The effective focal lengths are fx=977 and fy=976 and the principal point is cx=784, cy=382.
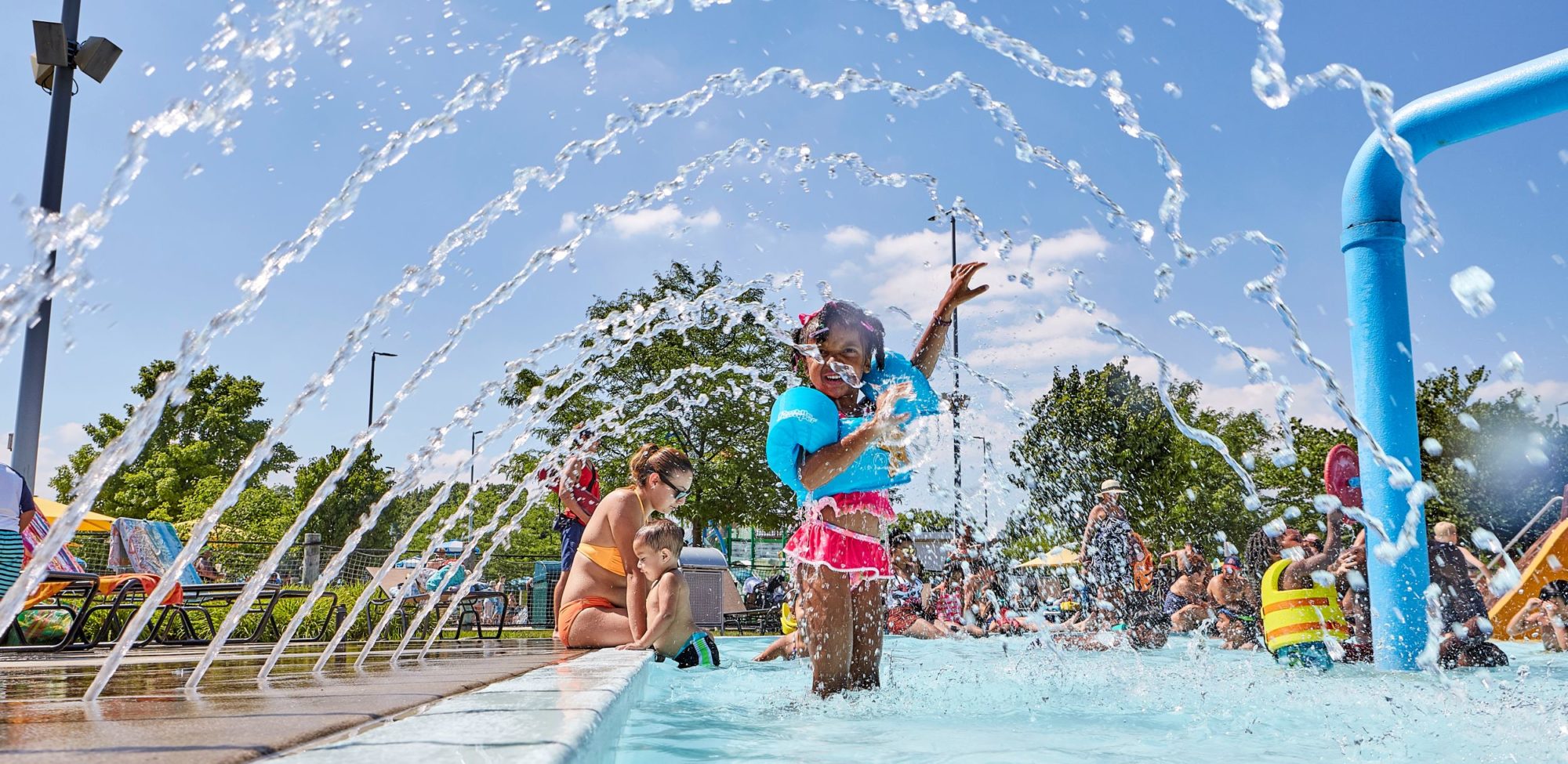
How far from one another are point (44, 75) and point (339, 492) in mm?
28012

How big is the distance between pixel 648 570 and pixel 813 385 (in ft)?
6.58

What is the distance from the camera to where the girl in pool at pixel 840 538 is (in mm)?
3699

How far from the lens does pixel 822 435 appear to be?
11.9 ft

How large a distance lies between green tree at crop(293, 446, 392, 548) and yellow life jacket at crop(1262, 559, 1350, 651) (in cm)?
3059

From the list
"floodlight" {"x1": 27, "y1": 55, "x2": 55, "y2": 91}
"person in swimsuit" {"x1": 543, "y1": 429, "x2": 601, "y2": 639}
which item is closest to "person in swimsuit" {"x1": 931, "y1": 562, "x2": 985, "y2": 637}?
"person in swimsuit" {"x1": 543, "y1": 429, "x2": 601, "y2": 639}

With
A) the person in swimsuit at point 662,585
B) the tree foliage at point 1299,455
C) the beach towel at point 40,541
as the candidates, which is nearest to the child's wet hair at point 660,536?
the person in swimsuit at point 662,585

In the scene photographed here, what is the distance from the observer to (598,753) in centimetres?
183

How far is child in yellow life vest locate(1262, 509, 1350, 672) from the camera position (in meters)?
6.34

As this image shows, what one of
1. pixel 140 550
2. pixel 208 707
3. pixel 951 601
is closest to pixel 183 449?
pixel 140 550

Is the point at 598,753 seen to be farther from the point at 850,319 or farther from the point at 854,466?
the point at 850,319

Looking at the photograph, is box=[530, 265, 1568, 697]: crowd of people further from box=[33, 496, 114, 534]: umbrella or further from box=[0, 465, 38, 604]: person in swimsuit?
box=[33, 496, 114, 534]: umbrella

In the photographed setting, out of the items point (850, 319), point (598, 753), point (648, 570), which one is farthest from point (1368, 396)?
point (598, 753)

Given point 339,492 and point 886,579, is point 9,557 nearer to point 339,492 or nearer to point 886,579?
point 886,579

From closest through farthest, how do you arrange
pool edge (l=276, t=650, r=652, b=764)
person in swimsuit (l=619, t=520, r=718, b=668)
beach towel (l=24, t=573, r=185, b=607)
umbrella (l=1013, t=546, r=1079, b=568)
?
pool edge (l=276, t=650, r=652, b=764)
person in swimsuit (l=619, t=520, r=718, b=668)
beach towel (l=24, t=573, r=185, b=607)
umbrella (l=1013, t=546, r=1079, b=568)
